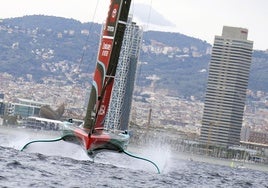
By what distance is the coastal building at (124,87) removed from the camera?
16762 cm

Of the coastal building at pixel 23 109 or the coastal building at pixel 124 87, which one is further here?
the coastal building at pixel 23 109

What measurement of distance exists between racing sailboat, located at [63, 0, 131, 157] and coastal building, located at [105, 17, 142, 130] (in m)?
123

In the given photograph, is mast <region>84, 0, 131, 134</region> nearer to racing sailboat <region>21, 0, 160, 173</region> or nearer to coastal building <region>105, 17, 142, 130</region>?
racing sailboat <region>21, 0, 160, 173</region>

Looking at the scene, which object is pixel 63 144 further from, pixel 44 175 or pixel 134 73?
pixel 134 73

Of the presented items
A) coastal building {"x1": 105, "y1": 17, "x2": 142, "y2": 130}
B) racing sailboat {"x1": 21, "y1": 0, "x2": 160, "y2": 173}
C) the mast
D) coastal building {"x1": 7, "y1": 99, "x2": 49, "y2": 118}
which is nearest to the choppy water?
racing sailboat {"x1": 21, "y1": 0, "x2": 160, "y2": 173}

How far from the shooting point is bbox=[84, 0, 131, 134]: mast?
39.5 meters

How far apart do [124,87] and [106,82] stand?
423ft

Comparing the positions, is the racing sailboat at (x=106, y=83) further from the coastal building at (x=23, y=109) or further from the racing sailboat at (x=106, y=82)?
the coastal building at (x=23, y=109)

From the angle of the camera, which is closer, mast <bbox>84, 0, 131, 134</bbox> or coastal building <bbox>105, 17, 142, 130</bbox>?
mast <bbox>84, 0, 131, 134</bbox>

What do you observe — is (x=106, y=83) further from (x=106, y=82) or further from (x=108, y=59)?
(x=108, y=59)

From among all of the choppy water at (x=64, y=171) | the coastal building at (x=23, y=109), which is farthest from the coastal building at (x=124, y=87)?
the choppy water at (x=64, y=171)

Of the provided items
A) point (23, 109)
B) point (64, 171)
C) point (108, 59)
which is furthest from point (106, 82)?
point (23, 109)

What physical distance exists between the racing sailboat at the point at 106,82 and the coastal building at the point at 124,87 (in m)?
123

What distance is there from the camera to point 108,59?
3962 cm
